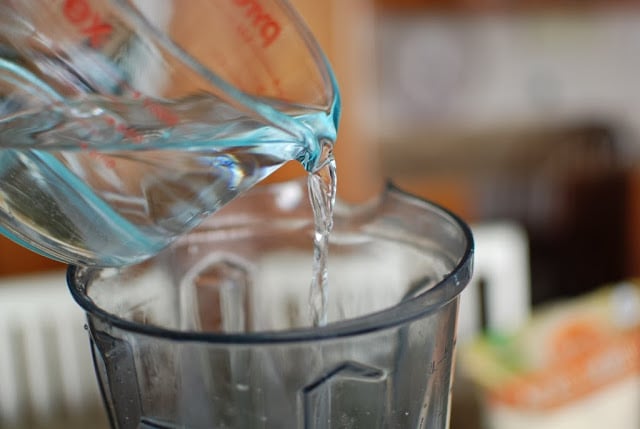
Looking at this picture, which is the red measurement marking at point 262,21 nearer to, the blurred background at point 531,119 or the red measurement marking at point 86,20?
the red measurement marking at point 86,20

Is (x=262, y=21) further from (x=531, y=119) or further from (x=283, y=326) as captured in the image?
(x=531, y=119)

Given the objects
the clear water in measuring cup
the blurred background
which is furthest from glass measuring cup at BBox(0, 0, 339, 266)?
the blurred background

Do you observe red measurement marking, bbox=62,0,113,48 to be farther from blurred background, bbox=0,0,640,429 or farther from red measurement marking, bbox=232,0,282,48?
blurred background, bbox=0,0,640,429

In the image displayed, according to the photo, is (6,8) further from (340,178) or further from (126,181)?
(340,178)

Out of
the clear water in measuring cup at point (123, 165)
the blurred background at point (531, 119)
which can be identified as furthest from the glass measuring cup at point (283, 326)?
the blurred background at point (531, 119)

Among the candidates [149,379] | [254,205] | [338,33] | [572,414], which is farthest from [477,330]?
[149,379]

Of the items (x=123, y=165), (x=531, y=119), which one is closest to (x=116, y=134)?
(x=123, y=165)
